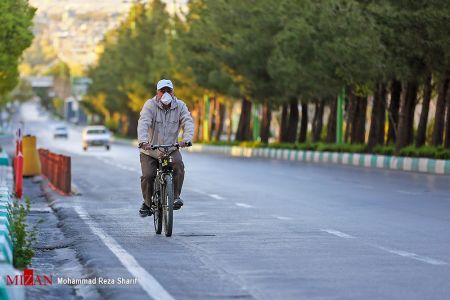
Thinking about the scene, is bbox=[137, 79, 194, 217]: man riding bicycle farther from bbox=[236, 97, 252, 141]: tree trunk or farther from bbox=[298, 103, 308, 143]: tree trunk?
bbox=[236, 97, 252, 141]: tree trunk

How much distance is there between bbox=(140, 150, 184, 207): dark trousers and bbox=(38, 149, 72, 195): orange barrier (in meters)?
11.4

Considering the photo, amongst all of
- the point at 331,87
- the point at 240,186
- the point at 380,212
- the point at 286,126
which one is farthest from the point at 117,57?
the point at 380,212

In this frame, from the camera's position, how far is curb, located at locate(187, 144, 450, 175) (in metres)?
45.6

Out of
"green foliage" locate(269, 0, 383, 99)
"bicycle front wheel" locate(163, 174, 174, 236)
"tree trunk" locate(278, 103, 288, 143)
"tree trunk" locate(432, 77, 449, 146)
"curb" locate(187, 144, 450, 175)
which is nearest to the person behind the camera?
"bicycle front wheel" locate(163, 174, 174, 236)

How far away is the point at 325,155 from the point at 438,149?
14088 mm

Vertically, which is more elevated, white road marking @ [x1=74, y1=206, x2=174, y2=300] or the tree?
the tree

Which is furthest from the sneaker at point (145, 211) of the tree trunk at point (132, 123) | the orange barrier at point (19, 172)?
the tree trunk at point (132, 123)

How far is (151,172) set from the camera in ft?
59.4

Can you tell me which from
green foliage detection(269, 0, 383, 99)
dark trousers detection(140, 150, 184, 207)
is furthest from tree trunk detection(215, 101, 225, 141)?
dark trousers detection(140, 150, 184, 207)

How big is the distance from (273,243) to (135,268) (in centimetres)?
327

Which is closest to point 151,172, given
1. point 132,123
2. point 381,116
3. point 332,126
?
point 381,116

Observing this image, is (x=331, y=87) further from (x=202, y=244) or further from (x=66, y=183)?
(x=202, y=244)

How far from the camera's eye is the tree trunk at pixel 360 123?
65.9 meters

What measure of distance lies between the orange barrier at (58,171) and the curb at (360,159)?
1300 centimetres
